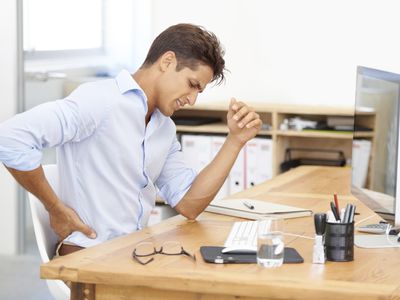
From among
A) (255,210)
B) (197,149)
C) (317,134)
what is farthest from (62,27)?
(255,210)

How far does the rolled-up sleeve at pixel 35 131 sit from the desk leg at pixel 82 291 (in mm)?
448

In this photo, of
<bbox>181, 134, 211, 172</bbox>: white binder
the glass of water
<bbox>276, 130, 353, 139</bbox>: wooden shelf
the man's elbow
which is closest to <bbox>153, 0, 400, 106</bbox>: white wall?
<bbox>276, 130, 353, 139</bbox>: wooden shelf

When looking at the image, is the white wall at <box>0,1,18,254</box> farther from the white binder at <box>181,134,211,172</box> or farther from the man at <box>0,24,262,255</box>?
the man at <box>0,24,262,255</box>

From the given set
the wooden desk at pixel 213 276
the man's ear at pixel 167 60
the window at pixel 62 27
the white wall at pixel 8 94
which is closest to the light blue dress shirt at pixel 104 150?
the man's ear at pixel 167 60

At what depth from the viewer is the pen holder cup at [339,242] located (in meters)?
2.20

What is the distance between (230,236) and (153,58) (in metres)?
0.61

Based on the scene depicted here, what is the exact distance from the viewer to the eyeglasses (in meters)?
2.20

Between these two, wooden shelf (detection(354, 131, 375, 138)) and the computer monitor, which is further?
wooden shelf (detection(354, 131, 375, 138))

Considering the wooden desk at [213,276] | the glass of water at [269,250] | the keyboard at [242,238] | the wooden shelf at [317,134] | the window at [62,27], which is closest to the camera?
the wooden desk at [213,276]

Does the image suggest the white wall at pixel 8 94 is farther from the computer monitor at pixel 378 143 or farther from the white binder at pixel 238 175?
the computer monitor at pixel 378 143

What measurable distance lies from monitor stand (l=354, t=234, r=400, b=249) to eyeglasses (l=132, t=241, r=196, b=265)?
19.8 inches

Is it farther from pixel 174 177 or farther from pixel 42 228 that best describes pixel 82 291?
pixel 174 177

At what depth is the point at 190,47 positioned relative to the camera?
2.60 meters

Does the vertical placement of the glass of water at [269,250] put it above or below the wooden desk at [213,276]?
above
